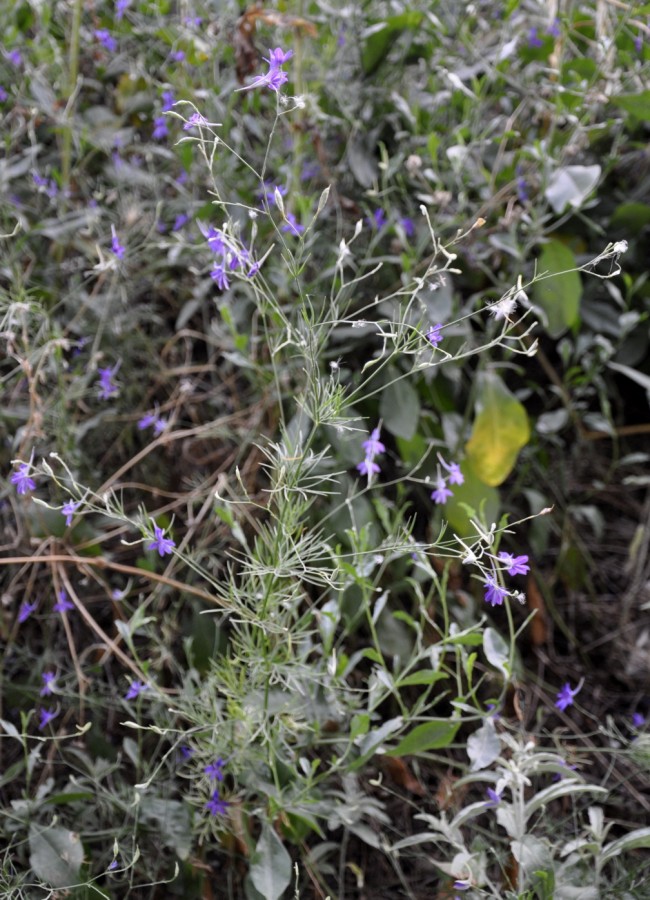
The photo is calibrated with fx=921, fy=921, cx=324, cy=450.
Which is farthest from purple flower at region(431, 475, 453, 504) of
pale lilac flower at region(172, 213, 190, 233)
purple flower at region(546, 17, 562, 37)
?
purple flower at region(546, 17, 562, 37)

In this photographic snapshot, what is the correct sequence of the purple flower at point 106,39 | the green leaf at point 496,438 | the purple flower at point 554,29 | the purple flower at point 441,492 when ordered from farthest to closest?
the purple flower at point 106,39, the purple flower at point 554,29, the green leaf at point 496,438, the purple flower at point 441,492

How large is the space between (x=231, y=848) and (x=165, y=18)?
146cm

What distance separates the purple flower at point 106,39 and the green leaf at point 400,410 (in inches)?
34.0

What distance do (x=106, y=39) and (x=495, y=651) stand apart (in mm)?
1290

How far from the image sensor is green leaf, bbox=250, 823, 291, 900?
923mm

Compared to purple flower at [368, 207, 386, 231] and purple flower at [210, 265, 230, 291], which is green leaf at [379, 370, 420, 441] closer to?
purple flower at [368, 207, 386, 231]

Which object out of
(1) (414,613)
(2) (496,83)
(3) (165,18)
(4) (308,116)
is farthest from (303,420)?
(3) (165,18)

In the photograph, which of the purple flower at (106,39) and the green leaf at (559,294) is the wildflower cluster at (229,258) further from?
the purple flower at (106,39)

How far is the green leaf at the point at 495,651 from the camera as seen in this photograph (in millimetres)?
981

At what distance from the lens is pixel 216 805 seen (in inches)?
39.4

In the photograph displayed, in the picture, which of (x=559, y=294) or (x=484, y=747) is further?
(x=559, y=294)

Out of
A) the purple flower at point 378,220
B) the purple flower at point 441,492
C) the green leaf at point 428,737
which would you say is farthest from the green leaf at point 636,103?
the green leaf at point 428,737

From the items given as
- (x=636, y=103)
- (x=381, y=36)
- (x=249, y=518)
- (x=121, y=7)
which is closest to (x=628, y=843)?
(x=249, y=518)

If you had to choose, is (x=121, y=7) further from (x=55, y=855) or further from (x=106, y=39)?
(x=55, y=855)
